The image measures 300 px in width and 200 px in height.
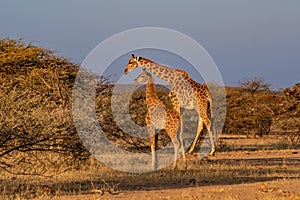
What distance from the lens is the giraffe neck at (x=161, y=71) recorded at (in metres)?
17.5

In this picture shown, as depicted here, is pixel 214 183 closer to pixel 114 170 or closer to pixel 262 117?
pixel 114 170

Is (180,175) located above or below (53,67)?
below

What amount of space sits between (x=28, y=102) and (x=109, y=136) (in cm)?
501

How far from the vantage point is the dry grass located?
37.6 ft

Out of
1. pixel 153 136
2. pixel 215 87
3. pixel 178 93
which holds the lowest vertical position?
pixel 153 136

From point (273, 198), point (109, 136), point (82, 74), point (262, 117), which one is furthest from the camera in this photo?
point (262, 117)

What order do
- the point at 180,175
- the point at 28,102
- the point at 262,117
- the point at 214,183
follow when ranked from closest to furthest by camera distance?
the point at 28,102, the point at 214,183, the point at 180,175, the point at 262,117

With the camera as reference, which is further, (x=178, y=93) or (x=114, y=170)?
(x=178, y=93)

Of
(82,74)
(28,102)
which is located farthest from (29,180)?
(82,74)

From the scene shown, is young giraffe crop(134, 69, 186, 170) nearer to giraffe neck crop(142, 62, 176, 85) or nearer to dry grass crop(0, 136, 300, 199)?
dry grass crop(0, 136, 300, 199)

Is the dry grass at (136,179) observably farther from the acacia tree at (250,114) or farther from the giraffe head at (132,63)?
the acacia tree at (250,114)

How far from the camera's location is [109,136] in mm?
16750

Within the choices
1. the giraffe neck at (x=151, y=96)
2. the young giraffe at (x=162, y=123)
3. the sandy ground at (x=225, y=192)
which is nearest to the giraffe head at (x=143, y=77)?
the giraffe neck at (x=151, y=96)

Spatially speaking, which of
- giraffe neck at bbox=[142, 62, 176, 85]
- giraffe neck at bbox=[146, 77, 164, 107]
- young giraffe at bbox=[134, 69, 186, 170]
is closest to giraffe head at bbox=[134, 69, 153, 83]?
giraffe neck at bbox=[146, 77, 164, 107]
